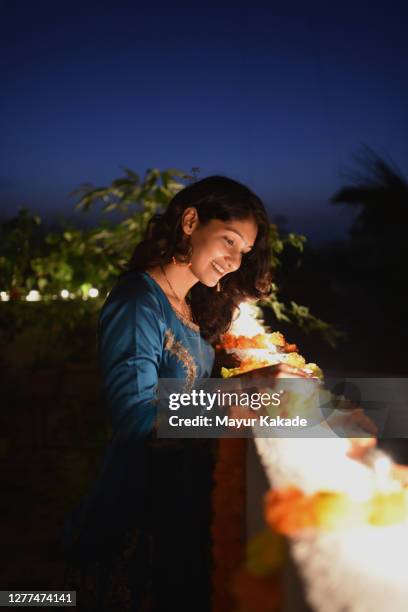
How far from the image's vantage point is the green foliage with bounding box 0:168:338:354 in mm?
3279

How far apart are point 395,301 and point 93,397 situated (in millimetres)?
2355

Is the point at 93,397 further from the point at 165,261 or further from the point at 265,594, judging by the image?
the point at 265,594

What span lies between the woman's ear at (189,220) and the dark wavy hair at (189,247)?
0.01 m

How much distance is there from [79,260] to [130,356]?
98.2 inches

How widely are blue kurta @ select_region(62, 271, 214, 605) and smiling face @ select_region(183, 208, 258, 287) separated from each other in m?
0.19

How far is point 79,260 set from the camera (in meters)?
3.80

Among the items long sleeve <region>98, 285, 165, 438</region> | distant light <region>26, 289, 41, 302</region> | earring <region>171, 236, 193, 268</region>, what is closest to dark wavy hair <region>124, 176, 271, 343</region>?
earring <region>171, 236, 193, 268</region>

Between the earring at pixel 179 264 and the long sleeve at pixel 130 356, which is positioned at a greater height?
the earring at pixel 179 264

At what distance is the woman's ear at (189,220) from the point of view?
175 cm

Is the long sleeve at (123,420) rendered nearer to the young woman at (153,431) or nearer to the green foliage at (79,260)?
the young woman at (153,431)

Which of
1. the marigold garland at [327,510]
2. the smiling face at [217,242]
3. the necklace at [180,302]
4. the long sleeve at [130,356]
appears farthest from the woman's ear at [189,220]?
the marigold garland at [327,510]

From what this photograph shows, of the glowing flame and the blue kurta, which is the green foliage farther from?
the blue kurta

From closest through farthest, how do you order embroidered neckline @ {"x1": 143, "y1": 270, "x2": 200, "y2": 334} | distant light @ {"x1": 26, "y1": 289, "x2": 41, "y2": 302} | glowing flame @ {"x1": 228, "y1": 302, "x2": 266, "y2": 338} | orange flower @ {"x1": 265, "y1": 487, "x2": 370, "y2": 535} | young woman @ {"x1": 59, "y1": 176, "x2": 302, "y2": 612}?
1. orange flower @ {"x1": 265, "y1": 487, "x2": 370, "y2": 535}
2. young woman @ {"x1": 59, "y1": 176, "x2": 302, "y2": 612}
3. embroidered neckline @ {"x1": 143, "y1": 270, "x2": 200, "y2": 334}
4. glowing flame @ {"x1": 228, "y1": 302, "x2": 266, "y2": 338}
5. distant light @ {"x1": 26, "y1": 289, "x2": 41, "y2": 302}

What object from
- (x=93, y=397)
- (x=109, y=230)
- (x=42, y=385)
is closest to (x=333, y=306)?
(x=109, y=230)
